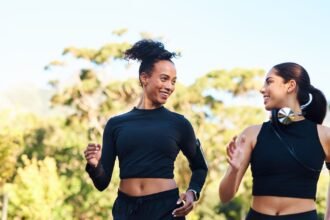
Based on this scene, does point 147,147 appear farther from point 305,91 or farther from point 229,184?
point 305,91

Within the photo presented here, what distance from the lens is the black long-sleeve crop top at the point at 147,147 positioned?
509 centimetres

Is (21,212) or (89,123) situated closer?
(21,212)

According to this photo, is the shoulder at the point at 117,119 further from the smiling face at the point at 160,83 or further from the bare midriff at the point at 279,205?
the bare midriff at the point at 279,205

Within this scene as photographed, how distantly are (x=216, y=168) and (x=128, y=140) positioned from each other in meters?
29.5

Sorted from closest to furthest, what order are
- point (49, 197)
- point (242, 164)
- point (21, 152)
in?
point (242, 164) → point (49, 197) → point (21, 152)

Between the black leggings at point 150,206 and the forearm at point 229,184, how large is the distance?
0.86m

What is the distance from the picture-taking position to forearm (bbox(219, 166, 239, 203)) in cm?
412

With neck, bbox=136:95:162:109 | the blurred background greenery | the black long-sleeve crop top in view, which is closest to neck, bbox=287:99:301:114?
the black long-sleeve crop top

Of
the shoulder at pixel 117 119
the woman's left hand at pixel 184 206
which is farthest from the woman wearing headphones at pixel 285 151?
the shoulder at pixel 117 119

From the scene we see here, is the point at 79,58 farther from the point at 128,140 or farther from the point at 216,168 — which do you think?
the point at 128,140

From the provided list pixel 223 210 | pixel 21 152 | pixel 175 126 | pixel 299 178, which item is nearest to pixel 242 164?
pixel 299 178

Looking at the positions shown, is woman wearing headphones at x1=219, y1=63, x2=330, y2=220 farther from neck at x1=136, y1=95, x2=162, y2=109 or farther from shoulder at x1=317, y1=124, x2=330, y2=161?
neck at x1=136, y1=95, x2=162, y2=109

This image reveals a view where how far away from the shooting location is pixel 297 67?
4504mm

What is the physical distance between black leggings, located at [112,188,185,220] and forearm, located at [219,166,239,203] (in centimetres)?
86
